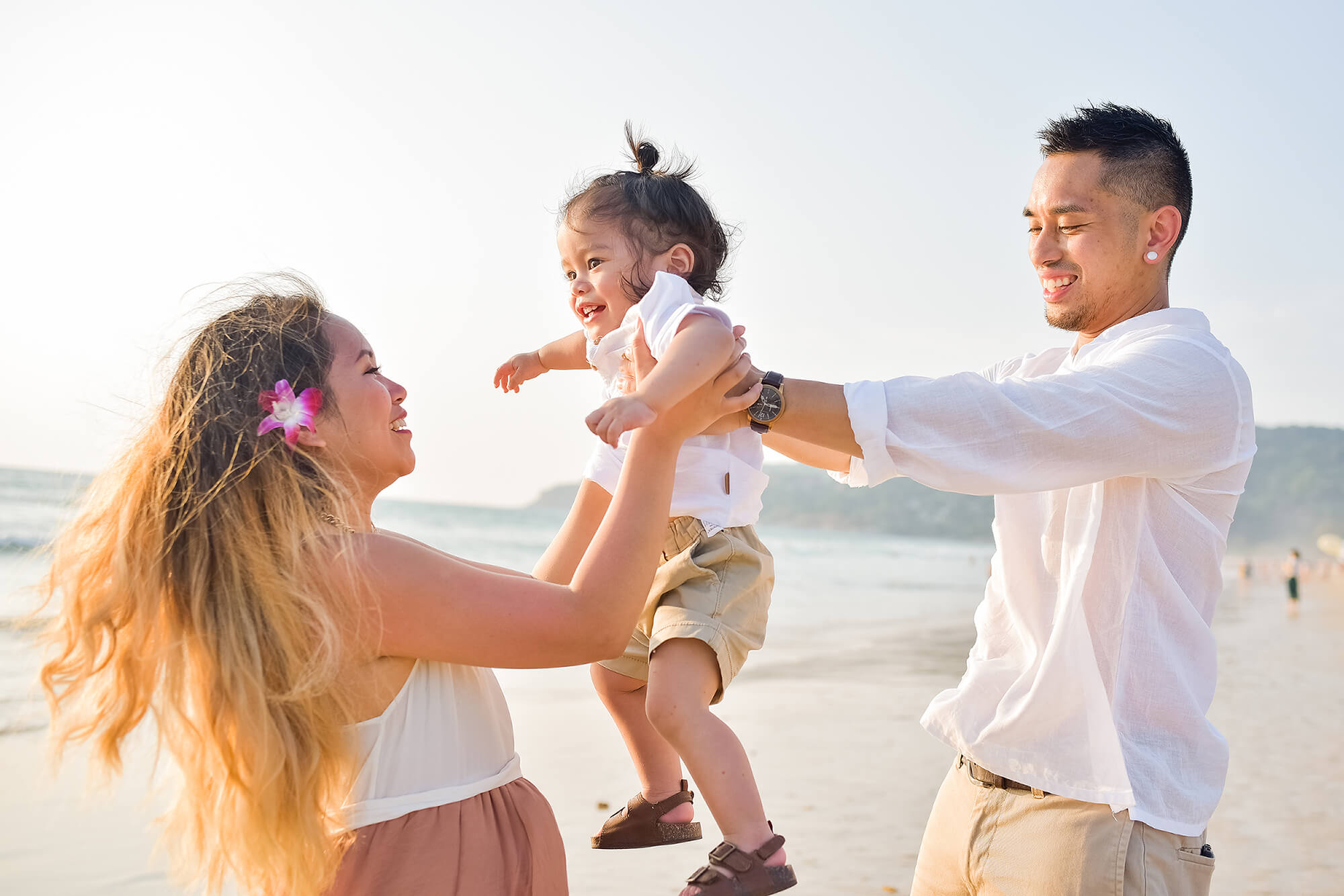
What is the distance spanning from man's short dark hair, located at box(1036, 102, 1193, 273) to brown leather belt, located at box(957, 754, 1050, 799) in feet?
3.88

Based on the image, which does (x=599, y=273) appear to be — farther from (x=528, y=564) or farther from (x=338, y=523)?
(x=528, y=564)

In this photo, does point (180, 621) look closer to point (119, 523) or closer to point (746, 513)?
point (119, 523)

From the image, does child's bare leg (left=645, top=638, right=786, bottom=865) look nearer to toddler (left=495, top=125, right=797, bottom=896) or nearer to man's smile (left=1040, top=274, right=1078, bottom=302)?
toddler (left=495, top=125, right=797, bottom=896)

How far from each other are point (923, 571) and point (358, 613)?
27.1 m

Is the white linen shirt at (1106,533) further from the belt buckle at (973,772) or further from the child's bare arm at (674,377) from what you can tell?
the child's bare arm at (674,377)

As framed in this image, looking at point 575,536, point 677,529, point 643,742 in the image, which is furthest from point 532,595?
point 643,742

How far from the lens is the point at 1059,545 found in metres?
2.16

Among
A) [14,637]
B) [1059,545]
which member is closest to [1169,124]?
[1059,545]

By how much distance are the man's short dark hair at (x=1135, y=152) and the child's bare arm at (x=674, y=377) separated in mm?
917

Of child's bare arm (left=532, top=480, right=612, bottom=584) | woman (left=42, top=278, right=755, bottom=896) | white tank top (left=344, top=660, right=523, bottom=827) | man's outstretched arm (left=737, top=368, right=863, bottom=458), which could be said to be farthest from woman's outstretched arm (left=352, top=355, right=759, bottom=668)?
child's bare arm (left=532, top=480, right=612, bottom=584)

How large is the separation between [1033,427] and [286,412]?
1368 millimetres

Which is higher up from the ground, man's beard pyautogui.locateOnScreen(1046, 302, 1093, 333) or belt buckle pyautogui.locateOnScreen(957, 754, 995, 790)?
man's beard pyautogui.locateOnScreen(1046, 302, 1093, 333)

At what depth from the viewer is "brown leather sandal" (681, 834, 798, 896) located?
7.76 feet

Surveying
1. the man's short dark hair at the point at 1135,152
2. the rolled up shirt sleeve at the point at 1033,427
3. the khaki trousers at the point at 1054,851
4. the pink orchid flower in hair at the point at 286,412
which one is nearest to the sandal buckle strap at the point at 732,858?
the khaki trousers at the point at 1054,851
